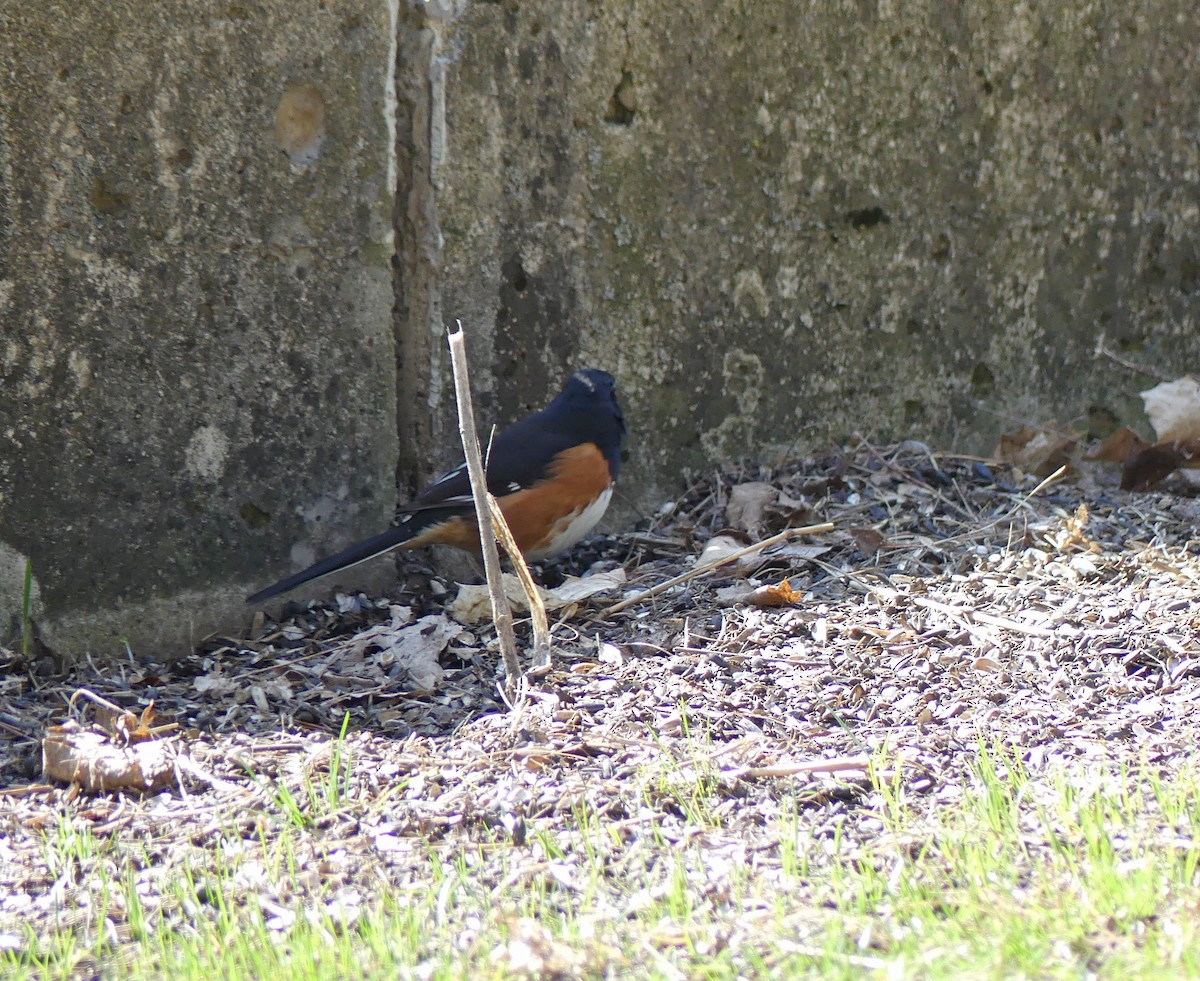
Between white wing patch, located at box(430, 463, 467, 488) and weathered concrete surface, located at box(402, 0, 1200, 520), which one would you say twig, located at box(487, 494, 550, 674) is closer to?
white wing patch, located at box(430, 463, 467, 488)

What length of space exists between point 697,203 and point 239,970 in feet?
9.34

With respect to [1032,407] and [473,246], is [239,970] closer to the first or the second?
[473,246]

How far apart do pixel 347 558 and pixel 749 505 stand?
1.23 meters

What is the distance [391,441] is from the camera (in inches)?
138

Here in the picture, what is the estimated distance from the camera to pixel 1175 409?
181 inches

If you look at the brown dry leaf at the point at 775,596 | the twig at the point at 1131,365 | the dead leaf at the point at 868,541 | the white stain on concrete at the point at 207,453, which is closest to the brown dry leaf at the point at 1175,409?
the twig at the point at 1131,365

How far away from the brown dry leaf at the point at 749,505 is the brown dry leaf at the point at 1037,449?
968mm

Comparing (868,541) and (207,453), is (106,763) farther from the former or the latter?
(868,541)

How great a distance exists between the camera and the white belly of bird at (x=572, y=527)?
361cm

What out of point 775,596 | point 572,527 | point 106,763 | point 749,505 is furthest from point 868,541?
point 106,763

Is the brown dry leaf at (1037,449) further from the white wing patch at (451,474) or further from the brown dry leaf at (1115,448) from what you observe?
the white wing patch at (451,474)

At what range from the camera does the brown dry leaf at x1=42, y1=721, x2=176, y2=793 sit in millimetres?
2408

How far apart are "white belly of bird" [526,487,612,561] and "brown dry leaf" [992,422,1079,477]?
1521 millimetres

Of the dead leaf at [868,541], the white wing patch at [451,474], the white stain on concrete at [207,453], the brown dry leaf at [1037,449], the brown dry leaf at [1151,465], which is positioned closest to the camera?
the white stain on concrete at [207,453]
